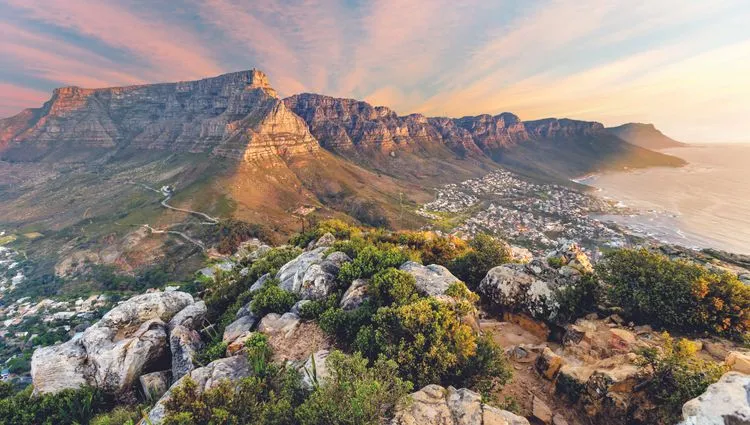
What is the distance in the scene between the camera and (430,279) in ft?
52.2

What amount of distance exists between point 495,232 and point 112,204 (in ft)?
566

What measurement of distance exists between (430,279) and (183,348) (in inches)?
568

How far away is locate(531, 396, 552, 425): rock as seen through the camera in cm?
1034

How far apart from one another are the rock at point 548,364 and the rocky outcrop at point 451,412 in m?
5.27

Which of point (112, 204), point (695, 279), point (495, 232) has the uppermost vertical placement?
point (695, 279)

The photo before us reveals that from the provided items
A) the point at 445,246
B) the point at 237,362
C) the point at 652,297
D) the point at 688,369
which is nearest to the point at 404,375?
the point at 237,362

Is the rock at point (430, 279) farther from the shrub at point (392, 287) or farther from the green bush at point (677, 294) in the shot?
the green bush at point (677, 294)

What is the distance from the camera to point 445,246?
27609 mm

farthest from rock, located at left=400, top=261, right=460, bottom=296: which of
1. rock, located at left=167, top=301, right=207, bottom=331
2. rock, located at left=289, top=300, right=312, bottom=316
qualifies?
rock, located at left=167, top=301, right=207, bottom=331

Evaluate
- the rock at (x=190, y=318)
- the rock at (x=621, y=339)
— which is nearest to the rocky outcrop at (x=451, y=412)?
the rock at (x=621, y=339)

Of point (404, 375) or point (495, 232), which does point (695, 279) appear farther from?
point (495, 232)

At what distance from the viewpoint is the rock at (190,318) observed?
62.0 feet

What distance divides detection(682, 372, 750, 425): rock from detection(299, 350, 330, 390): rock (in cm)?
980

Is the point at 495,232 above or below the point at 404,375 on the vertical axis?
below
